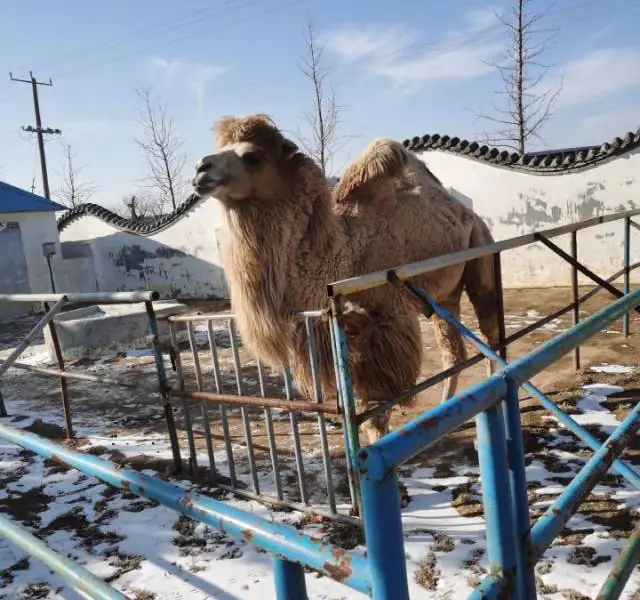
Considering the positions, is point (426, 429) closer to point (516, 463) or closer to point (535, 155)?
point (516, 463)

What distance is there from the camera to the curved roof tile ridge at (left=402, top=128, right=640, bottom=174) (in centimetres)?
859

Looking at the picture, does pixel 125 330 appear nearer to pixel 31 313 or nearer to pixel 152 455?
pixel 152 455

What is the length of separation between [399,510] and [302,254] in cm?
256

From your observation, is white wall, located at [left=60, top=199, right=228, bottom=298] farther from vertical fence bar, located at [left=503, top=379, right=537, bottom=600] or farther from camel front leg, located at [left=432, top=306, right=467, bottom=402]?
vertical fence bar, located at [left=503, top=379, right=537, bottom=600]

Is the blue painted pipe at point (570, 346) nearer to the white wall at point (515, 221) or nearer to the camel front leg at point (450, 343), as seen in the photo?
the camel front leg at point (450, 343)

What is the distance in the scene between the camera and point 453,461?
339cm

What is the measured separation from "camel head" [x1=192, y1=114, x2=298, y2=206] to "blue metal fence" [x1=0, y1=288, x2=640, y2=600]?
2.00 metres

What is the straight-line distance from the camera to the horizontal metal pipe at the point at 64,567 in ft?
3.47

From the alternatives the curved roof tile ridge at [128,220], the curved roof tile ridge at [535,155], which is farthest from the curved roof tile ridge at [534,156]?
the curved roof tile ridge at [128,220]

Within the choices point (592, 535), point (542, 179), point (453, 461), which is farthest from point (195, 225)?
point (592, 535)

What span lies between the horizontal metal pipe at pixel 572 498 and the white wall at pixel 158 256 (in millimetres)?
11480

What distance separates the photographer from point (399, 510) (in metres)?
0.75

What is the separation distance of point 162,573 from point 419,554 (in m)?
1.15

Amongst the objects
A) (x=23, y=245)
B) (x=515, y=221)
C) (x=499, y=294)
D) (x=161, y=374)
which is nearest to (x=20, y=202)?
(x=23, y=245)
